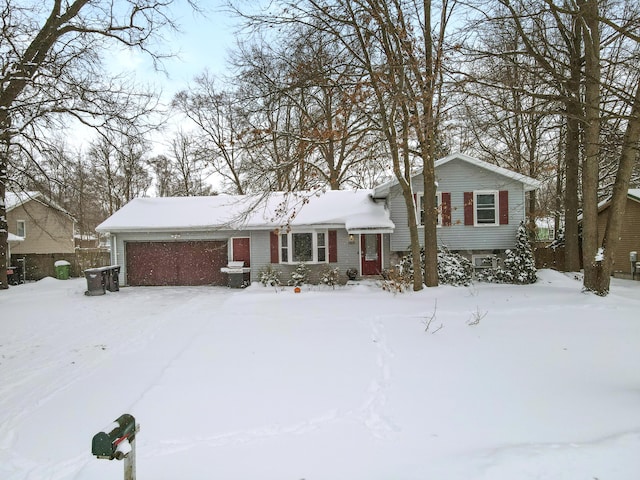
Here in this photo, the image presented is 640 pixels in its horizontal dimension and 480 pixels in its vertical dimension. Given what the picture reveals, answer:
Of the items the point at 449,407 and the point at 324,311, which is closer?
the point at 449,407

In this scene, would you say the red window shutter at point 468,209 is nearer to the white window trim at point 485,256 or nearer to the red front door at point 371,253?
the white window trim at point 485,256

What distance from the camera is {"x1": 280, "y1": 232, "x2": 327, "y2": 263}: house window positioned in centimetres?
1653

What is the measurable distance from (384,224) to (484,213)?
436 cm

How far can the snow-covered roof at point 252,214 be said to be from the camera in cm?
1570

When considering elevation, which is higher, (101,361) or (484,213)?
(484,213)

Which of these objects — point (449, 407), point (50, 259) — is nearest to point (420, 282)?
point (449, 407)

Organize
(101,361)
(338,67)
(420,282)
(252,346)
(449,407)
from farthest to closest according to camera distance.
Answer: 1. (420,282)
2. (338,67)
3. (252,346)
4. (101,361)
5. (449,407)

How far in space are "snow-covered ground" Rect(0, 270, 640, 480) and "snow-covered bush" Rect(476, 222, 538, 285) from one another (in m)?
4.38

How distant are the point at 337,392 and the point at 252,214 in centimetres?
1169

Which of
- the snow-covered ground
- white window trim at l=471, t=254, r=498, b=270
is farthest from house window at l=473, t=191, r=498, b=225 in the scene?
the snow-covered ground

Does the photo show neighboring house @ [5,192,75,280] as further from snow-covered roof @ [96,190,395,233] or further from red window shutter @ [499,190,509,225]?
red window shutter @ [499,190,509,225]

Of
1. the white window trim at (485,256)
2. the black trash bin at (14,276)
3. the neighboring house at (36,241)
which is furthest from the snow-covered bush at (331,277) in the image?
the neighboring house at (36,241)

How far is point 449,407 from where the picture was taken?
459 centimetres

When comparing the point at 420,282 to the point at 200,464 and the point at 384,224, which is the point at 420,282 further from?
the point at 200,464
